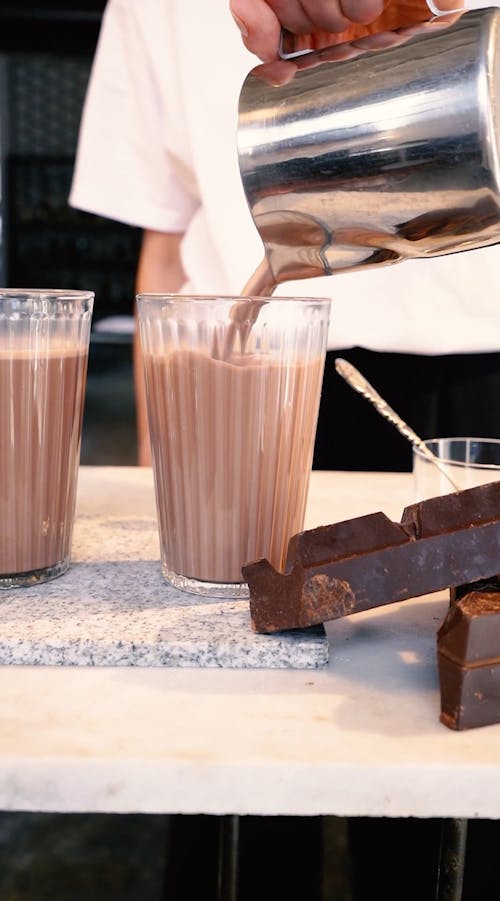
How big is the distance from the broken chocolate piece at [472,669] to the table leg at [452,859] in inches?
4.2

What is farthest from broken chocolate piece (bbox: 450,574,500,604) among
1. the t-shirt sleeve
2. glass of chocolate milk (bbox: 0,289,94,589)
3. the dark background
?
the dark background

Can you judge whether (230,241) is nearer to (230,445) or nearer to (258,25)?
(258,25)

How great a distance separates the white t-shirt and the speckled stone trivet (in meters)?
0.72

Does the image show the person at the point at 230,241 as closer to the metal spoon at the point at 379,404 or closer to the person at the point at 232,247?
the person at the point at 232,247

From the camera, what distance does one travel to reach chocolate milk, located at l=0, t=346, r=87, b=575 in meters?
0.65

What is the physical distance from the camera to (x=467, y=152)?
21.0 inches

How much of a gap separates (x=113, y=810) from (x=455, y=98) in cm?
42

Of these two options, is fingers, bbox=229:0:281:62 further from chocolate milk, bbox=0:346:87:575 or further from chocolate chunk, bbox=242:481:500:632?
chocolate chunk, bbox=242:481:500:632

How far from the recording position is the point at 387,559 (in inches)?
20.6

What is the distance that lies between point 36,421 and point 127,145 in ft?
3.16

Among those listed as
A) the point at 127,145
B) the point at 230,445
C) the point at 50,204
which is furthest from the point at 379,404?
the point at 50,204

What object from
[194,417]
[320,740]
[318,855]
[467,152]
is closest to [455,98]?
[467,152]

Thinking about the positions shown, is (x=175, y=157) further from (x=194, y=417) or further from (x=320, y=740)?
(x=320, y=740)

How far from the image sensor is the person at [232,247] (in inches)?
50.3
